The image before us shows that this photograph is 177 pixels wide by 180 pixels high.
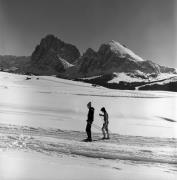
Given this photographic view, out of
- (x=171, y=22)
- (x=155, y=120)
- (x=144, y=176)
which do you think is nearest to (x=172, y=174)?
(x=144, y=176)

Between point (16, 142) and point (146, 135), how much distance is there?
24.1ft

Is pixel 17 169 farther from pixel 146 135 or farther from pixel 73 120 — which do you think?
pixel 73 120

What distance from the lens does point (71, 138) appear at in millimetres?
16125

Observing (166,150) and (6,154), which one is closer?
(6,154)

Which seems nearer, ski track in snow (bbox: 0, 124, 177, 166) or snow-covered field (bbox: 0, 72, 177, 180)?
snow-covered field (bbox: 0, 72, 177, 180)

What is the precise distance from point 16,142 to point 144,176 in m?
5.66

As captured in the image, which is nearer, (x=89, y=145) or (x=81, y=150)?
(x=81, y=150)

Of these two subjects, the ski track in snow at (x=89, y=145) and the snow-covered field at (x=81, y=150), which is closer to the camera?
the snow-covered field at (x=81, y=150)

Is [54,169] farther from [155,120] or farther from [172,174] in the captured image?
[155,120]

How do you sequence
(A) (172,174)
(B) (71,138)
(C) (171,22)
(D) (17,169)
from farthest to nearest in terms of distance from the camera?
(B) (71,138) < (C) (171,22) < (A) (172,174) < (D) (17,169)

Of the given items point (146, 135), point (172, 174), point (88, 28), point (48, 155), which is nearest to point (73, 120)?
point (146, 135)

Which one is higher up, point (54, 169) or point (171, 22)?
point (171, 22)

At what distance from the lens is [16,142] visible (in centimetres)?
1394

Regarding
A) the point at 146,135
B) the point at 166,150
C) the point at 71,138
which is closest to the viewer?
the point at 166,150
